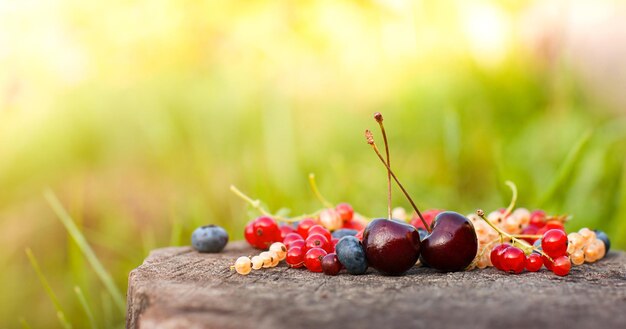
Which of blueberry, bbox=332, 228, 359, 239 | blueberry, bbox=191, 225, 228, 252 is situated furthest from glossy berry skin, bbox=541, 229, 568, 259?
blueberry, bbox=191, 225, 228, 252

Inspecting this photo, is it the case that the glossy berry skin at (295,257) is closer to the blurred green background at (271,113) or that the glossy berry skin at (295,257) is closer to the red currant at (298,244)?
the red currant at (298,244)

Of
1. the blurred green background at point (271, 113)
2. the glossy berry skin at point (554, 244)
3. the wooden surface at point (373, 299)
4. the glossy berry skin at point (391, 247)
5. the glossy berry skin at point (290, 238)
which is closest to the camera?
the wooden surface at point (373, 299)

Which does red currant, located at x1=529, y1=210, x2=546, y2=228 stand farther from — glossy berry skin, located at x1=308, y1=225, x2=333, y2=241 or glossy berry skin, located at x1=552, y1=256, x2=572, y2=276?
glossy berry skin, located at x1=308, y1=225, x2=333, y2=241

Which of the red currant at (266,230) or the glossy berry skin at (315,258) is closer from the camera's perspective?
the glossy berry skin at (315,258)

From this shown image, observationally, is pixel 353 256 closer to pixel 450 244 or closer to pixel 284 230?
pixel 450 244

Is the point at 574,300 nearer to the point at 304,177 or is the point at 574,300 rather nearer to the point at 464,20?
the point at 304,177

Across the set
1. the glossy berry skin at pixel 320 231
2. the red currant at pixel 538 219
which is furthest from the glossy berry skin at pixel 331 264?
the red currant at pixel 538 219
